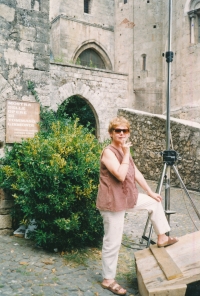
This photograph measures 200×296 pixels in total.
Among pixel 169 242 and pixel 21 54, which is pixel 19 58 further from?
pixel 169 242

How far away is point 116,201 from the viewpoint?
9.72 feet

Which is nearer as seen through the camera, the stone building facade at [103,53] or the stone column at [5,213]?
the stone column at [5,213]

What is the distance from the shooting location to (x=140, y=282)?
2889 millimetres

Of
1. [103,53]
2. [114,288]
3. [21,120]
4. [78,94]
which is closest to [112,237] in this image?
[114,288]

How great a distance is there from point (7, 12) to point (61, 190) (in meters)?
2.75

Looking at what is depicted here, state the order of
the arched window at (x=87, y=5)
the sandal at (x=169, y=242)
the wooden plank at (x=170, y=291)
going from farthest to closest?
the arched window at (x=87, y=5), the sandal at (x=169, y=242), the wooden plank at (x=170, y=291)

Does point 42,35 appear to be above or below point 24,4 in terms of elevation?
below

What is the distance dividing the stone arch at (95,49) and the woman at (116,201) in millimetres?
17486

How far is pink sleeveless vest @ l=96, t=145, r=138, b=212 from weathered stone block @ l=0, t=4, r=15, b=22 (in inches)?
112

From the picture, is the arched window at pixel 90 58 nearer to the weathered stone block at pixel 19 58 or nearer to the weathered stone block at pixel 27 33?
the weathered stone block at pixel 27 33

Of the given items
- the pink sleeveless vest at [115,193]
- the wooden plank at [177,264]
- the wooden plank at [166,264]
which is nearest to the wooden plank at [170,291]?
the wooden plank at [177,264]

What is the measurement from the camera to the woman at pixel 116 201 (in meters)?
2.96

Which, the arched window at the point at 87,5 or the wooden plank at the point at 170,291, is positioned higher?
the arched window at the point at 87,5

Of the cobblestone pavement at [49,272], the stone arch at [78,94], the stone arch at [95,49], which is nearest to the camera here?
the cobblestone pavement at [49,272]
